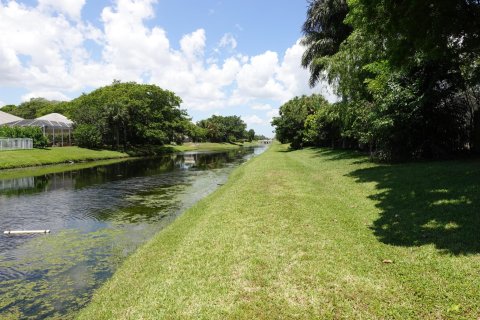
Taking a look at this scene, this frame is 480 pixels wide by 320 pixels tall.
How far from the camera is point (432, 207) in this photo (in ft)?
33.0

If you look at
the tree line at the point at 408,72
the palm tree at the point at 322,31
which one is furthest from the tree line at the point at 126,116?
the tree line at the point at 408,72

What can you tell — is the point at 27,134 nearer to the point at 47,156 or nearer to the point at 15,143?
the point at 15,143

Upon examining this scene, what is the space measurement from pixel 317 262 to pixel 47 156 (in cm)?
4448

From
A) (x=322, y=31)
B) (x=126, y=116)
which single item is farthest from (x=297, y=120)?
(x=126, y=116)

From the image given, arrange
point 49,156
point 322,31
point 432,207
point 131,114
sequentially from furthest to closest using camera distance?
1. point 131,114
2. point 49,156
3. point 322,31
4. point 432,207

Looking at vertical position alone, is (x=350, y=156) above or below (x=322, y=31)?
below

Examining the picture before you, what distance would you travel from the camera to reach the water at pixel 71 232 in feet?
25.7

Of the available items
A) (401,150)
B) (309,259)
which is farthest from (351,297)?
(401,150)

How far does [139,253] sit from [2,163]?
1345 inches

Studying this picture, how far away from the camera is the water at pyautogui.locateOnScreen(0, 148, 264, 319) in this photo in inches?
309

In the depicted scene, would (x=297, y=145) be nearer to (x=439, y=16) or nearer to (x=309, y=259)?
(x=439, y=16)

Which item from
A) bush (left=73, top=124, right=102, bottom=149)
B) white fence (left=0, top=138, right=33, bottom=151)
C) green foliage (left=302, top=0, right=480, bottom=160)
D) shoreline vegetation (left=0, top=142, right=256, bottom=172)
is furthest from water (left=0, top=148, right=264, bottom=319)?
bush (left=73, top=124, right=102, bottom=149)

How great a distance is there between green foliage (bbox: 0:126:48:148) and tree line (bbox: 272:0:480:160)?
130 ft

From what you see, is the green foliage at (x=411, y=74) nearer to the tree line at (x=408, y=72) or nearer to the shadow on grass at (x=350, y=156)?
the tree line at (x=408, y=72)
